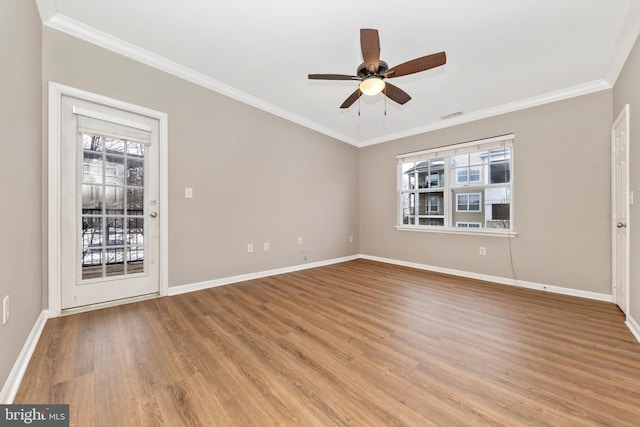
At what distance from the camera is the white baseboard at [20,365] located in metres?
1.26

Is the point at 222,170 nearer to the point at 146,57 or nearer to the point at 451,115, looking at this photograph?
the point at 146,57

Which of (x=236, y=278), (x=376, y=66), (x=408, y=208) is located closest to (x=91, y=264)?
(x=236, y=278)

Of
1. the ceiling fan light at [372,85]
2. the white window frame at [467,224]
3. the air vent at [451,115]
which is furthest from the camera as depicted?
the white window frame at [467,224]

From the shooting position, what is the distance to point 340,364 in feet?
5.44

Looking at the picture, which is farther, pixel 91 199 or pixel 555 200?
pixel 555 200

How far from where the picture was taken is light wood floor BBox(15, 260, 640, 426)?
1.26 m

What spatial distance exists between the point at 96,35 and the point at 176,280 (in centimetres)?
265

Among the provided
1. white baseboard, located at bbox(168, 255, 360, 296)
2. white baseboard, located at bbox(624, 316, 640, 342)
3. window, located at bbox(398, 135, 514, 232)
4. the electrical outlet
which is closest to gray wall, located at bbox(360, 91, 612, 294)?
window, located at bbox(398, 135, 514, 232)

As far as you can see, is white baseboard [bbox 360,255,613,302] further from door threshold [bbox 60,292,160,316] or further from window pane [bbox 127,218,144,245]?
window pane [bbox 127,218,144,245]

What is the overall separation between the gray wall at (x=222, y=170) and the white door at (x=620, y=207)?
149 inches

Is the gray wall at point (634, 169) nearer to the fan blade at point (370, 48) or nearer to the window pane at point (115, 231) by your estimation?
the fan blade at point (370, 48)

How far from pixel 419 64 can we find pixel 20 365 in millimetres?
3508

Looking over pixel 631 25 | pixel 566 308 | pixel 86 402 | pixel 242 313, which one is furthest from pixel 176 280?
pixel 631 25

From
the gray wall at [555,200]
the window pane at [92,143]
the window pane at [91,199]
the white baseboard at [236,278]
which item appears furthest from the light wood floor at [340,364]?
the window pane at [92,143]
